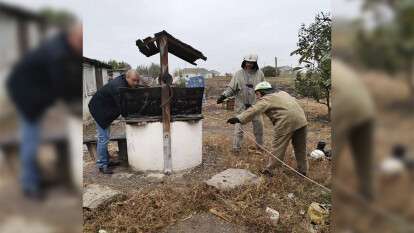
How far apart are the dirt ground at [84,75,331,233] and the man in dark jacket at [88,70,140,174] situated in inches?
30.5

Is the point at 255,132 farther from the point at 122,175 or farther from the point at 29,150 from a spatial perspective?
the point at 29,150

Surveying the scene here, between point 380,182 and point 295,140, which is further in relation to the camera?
point 295,140

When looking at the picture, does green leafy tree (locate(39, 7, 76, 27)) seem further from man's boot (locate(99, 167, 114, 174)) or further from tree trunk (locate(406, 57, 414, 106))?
man's boot (locate(99, 167, 114, 174))

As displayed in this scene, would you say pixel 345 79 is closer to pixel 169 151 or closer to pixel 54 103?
pixel 54 103

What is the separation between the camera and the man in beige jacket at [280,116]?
571cm

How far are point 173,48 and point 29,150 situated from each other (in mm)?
5559

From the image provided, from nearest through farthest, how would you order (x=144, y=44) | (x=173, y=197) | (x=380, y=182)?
(x=380, y=182), (x=173, y=197), (x=144, y=44)

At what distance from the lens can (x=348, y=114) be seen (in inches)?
26.5

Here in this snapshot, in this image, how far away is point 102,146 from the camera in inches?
246

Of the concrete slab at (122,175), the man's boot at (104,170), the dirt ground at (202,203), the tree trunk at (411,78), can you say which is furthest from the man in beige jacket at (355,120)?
the man's boot at (104,170)

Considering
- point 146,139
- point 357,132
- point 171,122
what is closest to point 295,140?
point 171,122

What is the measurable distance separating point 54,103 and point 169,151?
5.52 metres

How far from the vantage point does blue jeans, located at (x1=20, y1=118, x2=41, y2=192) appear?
25.2 inches

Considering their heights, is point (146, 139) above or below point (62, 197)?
below
